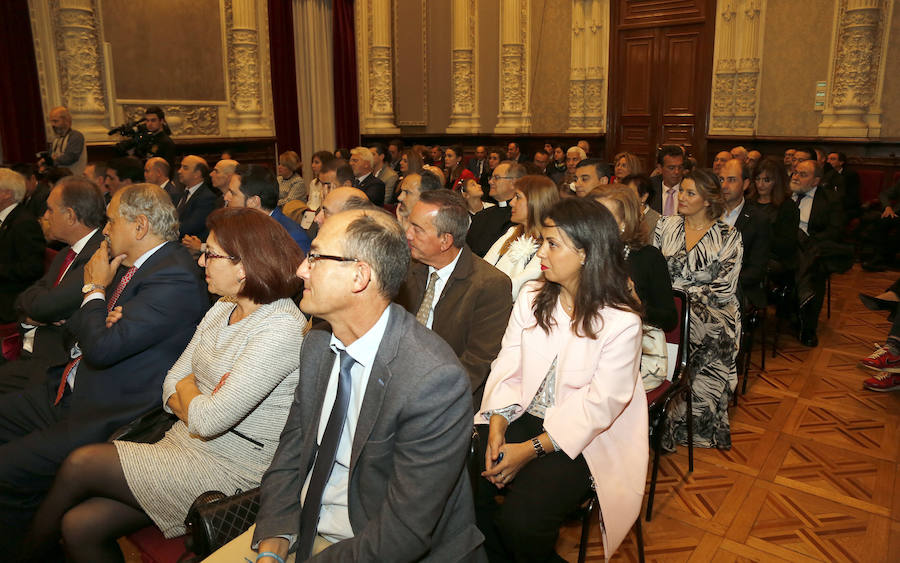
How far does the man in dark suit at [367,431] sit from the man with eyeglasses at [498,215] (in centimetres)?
296

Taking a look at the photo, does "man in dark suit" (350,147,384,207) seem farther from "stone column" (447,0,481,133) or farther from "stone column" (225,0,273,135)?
"stone column" (447,0,481,133)

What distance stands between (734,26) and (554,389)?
931 cm

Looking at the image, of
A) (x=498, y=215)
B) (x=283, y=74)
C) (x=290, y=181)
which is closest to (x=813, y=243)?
(x=498, y=215)

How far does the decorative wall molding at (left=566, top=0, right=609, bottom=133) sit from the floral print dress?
8169 millimetres

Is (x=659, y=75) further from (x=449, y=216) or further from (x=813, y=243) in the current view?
(x=449, y=216)

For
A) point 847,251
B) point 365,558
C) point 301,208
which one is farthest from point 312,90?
point 365,558

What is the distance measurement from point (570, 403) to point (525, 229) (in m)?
1.65

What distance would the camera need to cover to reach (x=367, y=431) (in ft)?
5.07

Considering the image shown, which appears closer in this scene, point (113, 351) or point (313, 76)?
point (113, 351)

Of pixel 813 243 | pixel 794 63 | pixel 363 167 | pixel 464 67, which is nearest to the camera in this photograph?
pixel 813 243

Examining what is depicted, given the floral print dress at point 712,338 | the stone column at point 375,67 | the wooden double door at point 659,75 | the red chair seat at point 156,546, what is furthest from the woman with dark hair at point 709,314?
the stone column at point 375,67

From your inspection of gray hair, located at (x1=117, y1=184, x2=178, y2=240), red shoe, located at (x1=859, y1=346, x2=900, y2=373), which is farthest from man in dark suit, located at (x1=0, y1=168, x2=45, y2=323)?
red shoe, located at (x1=859, y1=346, x2=900, y2=373)

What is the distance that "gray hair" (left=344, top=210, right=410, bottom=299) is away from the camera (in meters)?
1.65

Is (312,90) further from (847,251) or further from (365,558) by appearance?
(365,558)
